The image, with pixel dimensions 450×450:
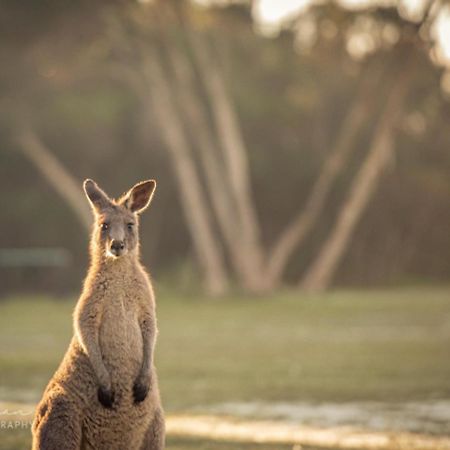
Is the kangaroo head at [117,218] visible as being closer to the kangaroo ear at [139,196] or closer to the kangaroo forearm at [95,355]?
the kangaroo ear at [139,196]

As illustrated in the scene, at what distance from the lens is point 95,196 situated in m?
6.75

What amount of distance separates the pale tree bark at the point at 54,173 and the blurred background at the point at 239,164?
0.06 metres

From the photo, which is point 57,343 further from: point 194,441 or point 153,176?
point 153,176

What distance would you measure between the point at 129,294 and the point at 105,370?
0.52 m

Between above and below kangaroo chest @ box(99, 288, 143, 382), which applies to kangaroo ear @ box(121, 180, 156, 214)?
above

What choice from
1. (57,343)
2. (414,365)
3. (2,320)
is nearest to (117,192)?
(2,320)

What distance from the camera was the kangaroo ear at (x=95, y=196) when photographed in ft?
22.0

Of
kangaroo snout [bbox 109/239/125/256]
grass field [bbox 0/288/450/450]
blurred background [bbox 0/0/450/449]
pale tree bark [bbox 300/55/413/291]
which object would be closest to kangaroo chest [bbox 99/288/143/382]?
kangaroo snout [bbox 109/239/125/256]

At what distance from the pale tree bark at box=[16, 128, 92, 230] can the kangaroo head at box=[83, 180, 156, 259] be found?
21742 millimetres

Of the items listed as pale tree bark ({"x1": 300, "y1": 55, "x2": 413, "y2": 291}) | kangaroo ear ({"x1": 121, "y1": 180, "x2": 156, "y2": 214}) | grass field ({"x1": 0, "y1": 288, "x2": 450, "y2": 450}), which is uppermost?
pale tree bark ({"x1": 300, "y1": 55, "x2": 413, "y2": 291})

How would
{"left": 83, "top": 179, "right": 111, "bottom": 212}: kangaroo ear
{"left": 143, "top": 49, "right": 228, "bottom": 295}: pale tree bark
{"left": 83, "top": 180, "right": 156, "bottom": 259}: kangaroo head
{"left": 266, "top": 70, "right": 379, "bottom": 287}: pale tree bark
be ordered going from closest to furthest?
1. {"left": 83, "top": 180, "right": 156, "bottom": 259}: kangaroo head
2. {"left": 83, "top": 179, "right": 111, "bottom": 212}: kangaroo ear
3. {"left": 143, "top": 49, "right": 228, "bottom": 295}: pale tree bark
4. {"left": 266, "top": 70, "right": 379, "bottom": 287}: pale tree bark

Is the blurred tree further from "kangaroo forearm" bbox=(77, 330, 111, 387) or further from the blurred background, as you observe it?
"kangaroo forearm" bbox=(77, 330, 111, 387)

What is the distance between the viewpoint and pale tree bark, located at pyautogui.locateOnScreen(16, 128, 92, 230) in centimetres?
2831

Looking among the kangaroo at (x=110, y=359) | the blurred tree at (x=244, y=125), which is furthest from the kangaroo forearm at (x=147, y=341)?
the blurred tree at (x=244, y=125)
